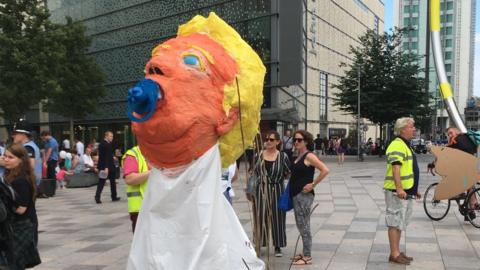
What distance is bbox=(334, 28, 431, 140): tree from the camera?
84.0 ft

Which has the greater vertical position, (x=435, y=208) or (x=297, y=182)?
(x=297, y=182)

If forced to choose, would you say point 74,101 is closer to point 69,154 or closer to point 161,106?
point 69,154

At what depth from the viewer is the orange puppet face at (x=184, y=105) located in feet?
9.00

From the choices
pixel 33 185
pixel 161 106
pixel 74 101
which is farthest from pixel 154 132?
pixel 74 101

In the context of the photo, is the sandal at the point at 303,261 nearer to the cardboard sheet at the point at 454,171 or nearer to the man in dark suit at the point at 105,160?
the cardboard sheet at the point at 454,171

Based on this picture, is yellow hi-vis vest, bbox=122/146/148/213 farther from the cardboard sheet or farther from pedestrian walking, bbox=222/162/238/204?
the cardboard sheet

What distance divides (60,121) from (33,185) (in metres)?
40.1

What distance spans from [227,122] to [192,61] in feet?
1.45

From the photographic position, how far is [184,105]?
278 centimetres

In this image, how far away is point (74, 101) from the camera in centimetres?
2808

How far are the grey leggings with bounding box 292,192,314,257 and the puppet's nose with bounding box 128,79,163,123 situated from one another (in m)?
3.43

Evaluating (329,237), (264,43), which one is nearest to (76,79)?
(264,43)

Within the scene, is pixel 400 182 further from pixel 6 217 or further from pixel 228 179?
pixel 6 217

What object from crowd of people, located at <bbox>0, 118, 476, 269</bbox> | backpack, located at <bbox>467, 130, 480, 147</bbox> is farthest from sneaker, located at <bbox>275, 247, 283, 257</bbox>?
backpack, located at <bbox>467, 130, 480, 147</bbox>
